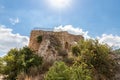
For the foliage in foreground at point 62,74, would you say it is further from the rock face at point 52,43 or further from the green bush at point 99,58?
the rock face at point 52,43

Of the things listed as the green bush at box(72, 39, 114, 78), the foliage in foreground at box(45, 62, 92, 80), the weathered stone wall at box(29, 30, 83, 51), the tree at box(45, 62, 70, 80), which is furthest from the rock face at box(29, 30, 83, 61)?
the tree at box(45, 62, 70, 80)

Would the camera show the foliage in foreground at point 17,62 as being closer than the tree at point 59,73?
No

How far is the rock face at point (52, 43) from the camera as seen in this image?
44.0m

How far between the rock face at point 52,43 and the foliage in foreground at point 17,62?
2853 millimetres

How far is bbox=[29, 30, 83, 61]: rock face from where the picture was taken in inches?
1732

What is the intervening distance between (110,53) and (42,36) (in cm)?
2038

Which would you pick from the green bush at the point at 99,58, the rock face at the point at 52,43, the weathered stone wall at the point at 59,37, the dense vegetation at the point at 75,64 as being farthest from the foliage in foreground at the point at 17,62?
the green bush at the point at 99,58

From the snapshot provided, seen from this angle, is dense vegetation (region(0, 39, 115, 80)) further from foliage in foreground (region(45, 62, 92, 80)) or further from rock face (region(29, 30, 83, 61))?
rock face (region(29, 30, 83, 61))

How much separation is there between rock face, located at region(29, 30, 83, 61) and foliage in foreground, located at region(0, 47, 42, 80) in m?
2.85

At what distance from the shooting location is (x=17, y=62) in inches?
1588

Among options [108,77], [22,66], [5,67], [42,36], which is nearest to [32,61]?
[22,66]

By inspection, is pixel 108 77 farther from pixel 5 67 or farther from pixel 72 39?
pixel 72 39

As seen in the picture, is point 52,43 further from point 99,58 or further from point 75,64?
point 99,58

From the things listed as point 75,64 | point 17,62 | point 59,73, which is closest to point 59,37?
point 17,62
